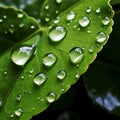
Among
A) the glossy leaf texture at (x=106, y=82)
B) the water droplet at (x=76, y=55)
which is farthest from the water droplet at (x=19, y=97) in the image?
the glossy leaf texture at (x=106, y=82)

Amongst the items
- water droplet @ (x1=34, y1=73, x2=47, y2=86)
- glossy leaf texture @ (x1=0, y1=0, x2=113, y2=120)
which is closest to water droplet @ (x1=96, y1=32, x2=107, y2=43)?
glossy leaf texture @ (x1=0, y1=0, x2=113, y2=120)

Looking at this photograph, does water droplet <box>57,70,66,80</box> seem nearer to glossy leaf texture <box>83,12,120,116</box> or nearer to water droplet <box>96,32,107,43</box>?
water droplet <box>96,32,107,43</box>

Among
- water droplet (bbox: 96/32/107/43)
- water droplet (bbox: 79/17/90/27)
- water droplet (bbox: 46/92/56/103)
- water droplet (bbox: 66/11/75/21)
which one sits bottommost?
water droplet (bbox: 46/92/56/103)

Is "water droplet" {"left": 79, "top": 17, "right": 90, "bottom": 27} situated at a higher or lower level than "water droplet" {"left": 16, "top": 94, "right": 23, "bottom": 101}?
higher

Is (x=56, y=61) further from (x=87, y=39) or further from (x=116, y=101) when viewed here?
(x=116, y=101)

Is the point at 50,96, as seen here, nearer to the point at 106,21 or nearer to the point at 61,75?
the point at 61,75

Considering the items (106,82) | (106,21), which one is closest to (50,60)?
(106,21)
